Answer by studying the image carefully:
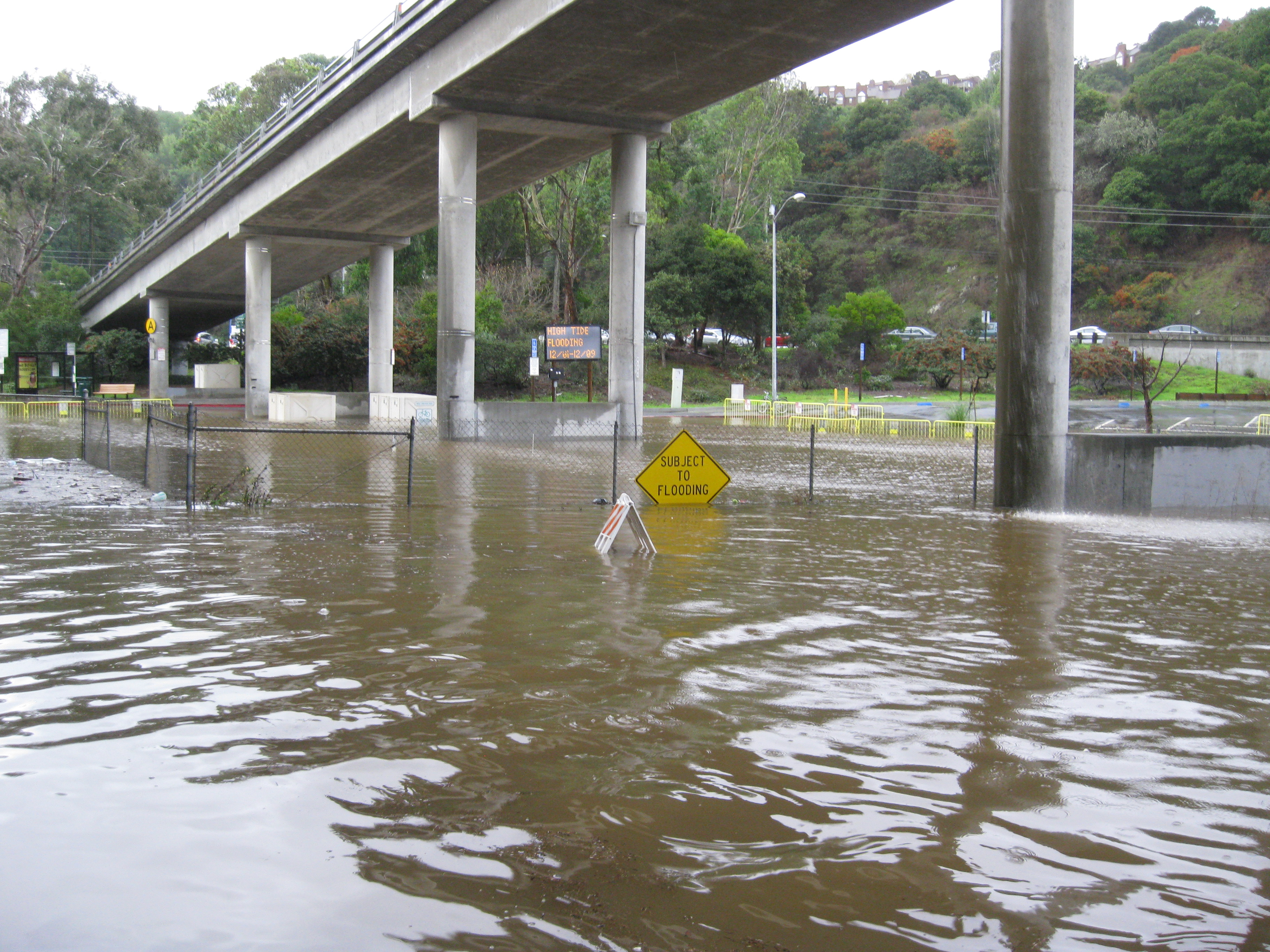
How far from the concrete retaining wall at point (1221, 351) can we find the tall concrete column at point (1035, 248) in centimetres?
5788

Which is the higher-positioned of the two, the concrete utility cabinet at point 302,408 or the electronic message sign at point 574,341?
the electronic message sign at point 574,341

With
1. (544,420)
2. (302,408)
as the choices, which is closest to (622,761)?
(544,420)

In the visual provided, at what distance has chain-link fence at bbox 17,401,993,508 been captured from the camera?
52.5 ft

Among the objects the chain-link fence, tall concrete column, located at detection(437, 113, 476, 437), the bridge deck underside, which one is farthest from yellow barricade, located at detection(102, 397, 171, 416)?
tall concrete column, located at detection(437, 113, 476, 437)

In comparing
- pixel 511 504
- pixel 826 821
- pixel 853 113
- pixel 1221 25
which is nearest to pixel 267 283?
pixel 511 504

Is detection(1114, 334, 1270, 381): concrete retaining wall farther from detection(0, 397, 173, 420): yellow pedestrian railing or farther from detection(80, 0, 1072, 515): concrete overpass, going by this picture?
detection(0, 397, 173, 420): yellow pedestrian railing

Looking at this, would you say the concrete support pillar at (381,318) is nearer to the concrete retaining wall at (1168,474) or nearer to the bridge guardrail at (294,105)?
the bridge guardrail at (294,105)

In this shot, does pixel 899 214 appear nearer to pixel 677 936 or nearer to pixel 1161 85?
pixel 1161 85

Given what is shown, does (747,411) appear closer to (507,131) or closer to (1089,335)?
(507,131)

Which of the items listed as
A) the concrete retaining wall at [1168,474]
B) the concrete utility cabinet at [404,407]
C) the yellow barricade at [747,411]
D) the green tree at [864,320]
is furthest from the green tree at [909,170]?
the concrete retaining wall at [1168,474]

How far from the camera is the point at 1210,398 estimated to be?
172 feet

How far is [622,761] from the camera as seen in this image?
4.78 metres

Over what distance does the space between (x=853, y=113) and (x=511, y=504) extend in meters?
102

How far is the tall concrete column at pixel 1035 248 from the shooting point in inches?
598
